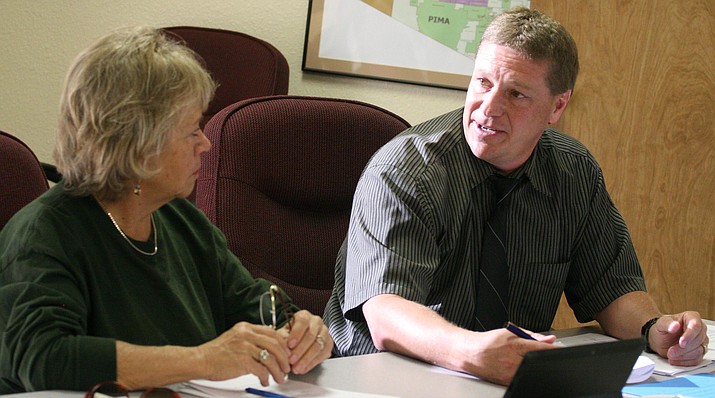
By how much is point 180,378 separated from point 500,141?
90 centimetres

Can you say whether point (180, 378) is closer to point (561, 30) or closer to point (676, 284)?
point (561, 30)

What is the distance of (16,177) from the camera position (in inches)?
66.4

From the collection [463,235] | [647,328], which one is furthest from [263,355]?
[647,328]

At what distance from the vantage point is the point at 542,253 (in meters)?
1.94

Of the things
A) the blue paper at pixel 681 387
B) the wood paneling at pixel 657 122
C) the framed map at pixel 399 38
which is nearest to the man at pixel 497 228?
the blue paper at pixel 681 387

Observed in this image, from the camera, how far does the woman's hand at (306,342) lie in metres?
1.37

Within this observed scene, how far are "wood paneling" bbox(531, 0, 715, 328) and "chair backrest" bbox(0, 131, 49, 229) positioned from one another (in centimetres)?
213

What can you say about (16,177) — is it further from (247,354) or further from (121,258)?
(247,354)

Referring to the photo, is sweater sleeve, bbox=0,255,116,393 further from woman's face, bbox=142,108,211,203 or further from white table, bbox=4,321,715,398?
white table, bbox=4,321,715,398

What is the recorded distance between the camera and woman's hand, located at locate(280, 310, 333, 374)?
1366mm

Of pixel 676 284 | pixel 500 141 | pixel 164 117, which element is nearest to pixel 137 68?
pixel 164 117

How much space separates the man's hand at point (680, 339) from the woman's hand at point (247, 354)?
2.69 ft

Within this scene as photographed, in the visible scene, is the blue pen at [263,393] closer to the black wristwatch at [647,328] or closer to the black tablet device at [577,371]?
the black tablet device at [577,371]

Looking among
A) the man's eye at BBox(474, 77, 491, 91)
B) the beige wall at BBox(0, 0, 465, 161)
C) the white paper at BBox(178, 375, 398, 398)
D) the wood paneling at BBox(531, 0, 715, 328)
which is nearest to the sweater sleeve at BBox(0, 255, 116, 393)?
the white paper at BBox(178, 375, 398, 398)
